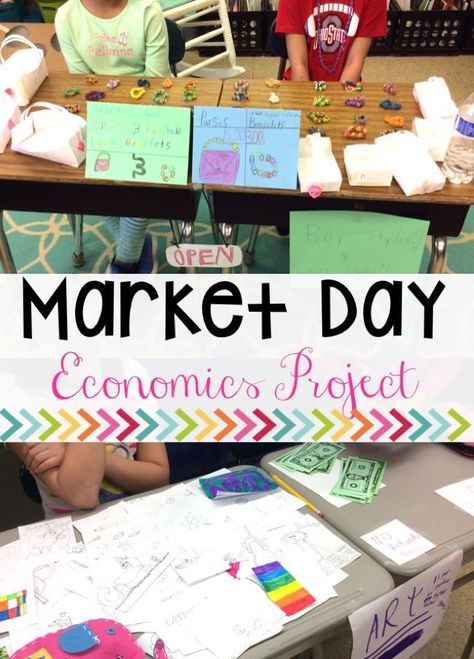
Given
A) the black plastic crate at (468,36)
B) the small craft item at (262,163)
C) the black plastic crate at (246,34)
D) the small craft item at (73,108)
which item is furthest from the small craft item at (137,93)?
the black plastic crate at (468,36)

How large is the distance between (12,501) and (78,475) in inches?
15.8

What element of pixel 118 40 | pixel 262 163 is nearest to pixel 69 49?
pixel 118 40

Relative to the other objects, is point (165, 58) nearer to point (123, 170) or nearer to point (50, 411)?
point (123, 170)

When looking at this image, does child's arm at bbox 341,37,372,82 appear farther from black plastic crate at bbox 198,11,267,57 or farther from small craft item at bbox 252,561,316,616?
small craft item at bbox 252,561,316,616

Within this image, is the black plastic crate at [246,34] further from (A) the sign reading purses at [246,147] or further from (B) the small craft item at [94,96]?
(A) the sign reading purses at [246,147]

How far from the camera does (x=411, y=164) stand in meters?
1.72

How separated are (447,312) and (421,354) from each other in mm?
105

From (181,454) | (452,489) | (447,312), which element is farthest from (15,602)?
(447,312)

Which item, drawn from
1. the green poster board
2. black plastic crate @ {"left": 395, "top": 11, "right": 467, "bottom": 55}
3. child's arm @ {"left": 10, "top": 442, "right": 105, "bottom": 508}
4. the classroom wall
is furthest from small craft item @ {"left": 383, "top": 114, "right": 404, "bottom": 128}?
black plastic crate @ {"left": 395, "top": 11, "right": 467, "bottom": 55}

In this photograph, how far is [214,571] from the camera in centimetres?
101

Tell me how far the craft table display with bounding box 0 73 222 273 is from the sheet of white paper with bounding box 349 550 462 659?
1183 millimetres

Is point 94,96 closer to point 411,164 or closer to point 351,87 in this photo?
point 351,87

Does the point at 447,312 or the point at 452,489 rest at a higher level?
the point at 447,312

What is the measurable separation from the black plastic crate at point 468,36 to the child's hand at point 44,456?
4.34 m
